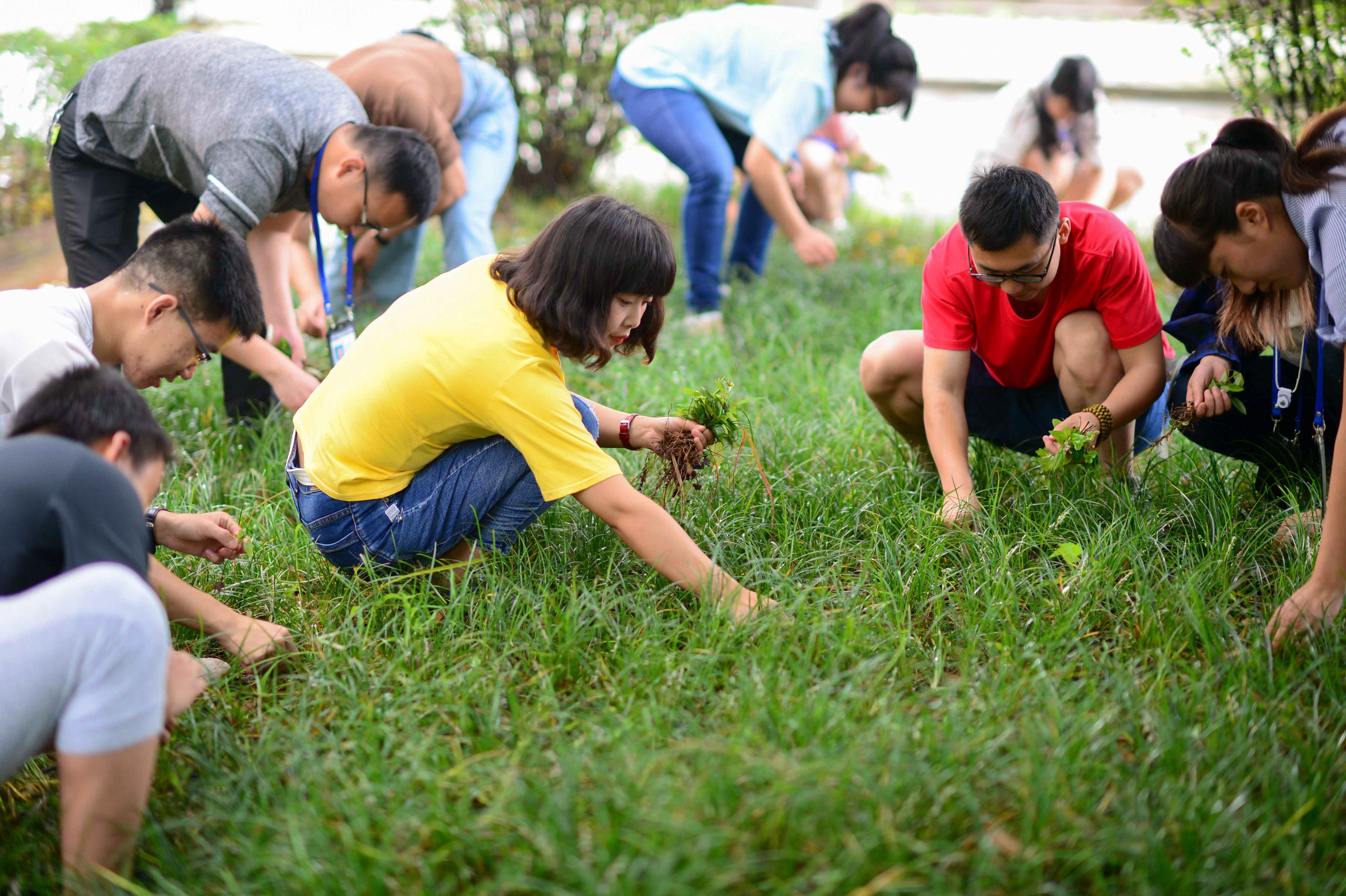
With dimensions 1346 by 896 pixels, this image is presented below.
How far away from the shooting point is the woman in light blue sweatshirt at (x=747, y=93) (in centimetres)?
412

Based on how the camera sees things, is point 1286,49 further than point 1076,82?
No

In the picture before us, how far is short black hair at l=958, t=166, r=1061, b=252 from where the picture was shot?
226cm

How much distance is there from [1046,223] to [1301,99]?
74.6 inches

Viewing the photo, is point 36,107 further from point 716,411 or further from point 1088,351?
point 1088,351

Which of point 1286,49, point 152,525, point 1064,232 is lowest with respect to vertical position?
point 152,525

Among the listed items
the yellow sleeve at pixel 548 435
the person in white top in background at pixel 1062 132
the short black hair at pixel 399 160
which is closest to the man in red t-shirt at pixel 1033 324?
the yellow sleeve at pixel 548 435

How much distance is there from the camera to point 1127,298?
7.97 feet

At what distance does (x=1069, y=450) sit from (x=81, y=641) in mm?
1967

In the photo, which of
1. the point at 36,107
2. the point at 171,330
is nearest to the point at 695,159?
the point at 171,330

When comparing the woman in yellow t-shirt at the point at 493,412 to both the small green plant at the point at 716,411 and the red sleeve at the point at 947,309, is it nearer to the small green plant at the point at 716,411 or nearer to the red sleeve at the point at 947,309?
the small green plant at the point at 716,411

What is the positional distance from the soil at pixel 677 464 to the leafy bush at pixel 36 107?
358cm

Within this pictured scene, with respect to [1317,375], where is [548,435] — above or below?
below

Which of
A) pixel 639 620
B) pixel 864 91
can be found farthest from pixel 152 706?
pixel 864 91

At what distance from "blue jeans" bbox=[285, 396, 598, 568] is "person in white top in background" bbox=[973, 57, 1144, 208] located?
348 cm
